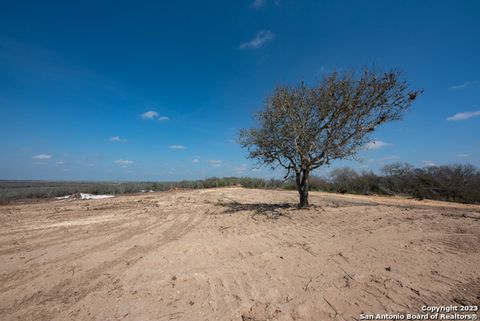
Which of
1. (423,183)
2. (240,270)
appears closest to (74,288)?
(240,270)

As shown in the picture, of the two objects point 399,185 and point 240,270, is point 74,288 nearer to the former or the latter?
point 240,270

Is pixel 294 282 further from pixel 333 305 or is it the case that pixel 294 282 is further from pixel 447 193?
pixel 447 193

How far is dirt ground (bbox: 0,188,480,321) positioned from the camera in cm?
307

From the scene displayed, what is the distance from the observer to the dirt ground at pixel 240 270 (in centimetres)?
307

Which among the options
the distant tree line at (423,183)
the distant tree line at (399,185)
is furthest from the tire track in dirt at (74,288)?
the distant tree line at (423,183)

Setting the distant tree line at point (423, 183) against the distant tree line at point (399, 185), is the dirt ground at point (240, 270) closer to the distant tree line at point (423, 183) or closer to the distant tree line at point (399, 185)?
the distant tree line at point (399, 185)

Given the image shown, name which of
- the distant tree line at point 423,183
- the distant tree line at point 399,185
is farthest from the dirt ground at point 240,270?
the distant tree line at point 423,183

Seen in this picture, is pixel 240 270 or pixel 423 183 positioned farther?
pixel 423 183

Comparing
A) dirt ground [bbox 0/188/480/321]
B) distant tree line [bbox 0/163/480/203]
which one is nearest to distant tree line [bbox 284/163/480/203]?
distant tree line [bbox 0/163/480/203]

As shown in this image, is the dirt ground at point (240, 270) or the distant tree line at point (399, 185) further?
the distant tree line at point (399, 185)

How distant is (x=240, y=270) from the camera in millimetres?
4188

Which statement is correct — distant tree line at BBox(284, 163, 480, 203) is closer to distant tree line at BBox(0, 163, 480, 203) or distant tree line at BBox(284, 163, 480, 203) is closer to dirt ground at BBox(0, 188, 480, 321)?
distant tree line at BBox(0, 163, 480, 203)

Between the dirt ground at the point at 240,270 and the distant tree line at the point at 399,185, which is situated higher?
the distant tree line at the point at 399,185

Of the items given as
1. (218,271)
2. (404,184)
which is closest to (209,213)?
(218,271)
